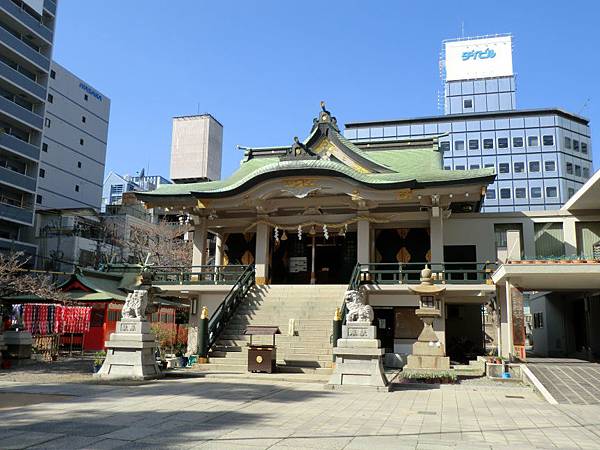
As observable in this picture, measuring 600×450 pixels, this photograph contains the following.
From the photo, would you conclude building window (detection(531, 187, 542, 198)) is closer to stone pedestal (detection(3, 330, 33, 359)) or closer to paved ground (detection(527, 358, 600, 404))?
paved ground (detection(527, 358, 600, 404))

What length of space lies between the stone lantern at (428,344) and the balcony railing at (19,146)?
35.9m

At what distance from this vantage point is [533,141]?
226 feet

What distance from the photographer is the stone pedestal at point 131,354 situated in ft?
50.2

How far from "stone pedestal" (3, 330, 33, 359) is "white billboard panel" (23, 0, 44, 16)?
113ft

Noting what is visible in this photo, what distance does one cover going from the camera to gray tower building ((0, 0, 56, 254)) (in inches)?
1634

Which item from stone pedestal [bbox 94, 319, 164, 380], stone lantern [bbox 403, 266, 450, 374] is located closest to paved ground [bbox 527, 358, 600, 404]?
stone lantern [bbox 403, 266, 450, 374]

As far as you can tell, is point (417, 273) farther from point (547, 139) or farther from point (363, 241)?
point (547, 139)

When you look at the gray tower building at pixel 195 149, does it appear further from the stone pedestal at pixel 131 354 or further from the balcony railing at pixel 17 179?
the stone pedestal at pixel 131 354

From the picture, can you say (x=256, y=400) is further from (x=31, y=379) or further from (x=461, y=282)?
(x=461, y=282)

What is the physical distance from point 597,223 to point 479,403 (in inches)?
643

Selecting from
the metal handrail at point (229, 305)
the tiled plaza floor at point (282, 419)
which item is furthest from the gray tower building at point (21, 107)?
the tiled plaza floor at point (282, 419)

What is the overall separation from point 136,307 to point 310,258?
12.7 metres

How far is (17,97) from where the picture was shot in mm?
44281

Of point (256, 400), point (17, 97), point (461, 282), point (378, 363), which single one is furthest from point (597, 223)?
point (17, 97)
